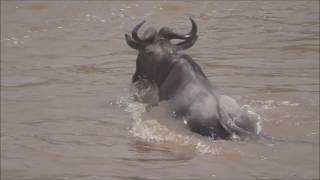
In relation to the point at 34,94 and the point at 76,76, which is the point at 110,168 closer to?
the point at 34,94

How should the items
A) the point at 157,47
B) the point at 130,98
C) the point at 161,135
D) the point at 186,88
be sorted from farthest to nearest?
the point at 130,98, the point at 157,47, the point at 186,88, the point at 161,135

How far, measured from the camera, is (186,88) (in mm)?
8656

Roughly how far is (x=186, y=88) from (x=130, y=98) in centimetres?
155

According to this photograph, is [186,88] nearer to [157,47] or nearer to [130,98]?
[157,47]

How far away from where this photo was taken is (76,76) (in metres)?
11.9

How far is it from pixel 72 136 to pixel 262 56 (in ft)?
18.3

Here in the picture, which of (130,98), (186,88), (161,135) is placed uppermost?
(186,88)

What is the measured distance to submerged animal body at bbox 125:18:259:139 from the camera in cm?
793

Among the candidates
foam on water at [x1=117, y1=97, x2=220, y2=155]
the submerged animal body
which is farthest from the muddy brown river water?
the submerged animal body

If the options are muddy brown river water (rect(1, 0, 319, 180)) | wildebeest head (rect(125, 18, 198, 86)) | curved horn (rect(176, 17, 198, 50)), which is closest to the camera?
muddy brown river water (rect(1, 0, 319, 180))

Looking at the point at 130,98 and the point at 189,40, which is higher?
the point at 189,40

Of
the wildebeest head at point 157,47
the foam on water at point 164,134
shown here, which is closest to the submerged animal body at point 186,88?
the wildebeest head at point 157,47

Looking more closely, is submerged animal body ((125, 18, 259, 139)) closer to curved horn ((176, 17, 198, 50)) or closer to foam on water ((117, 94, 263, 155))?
curved horn ((176, 17, 198, 50))

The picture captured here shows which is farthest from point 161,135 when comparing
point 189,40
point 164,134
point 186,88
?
point 189,40
